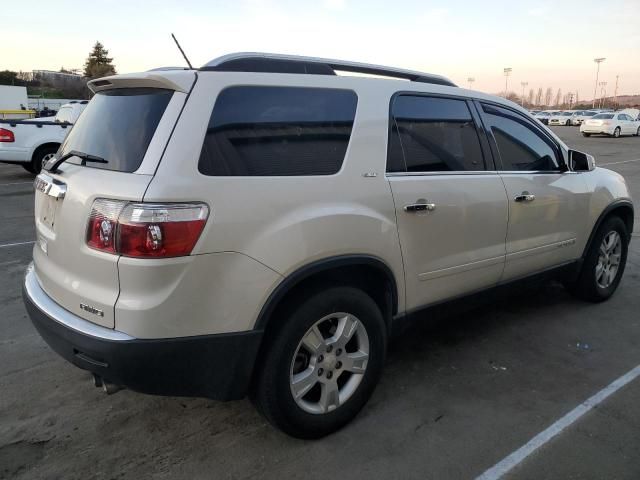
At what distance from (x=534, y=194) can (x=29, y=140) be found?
11500 mm

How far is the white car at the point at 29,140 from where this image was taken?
11.6m

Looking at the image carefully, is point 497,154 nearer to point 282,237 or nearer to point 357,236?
point 357,236

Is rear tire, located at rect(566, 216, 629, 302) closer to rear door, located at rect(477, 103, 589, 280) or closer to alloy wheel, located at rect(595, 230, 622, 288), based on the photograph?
alloy wheel, located at rect(595, 230, 622, 288)

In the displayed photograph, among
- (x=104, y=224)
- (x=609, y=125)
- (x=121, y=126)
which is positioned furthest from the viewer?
(x=609, y=125)

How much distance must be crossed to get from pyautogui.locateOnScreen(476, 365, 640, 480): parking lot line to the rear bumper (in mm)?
1273

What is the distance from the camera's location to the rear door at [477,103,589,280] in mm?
3709

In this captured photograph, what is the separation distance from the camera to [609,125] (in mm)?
31953

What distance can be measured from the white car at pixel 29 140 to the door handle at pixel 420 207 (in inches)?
420

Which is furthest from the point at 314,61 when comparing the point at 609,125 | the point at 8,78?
the point at 8,78

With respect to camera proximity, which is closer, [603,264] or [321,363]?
[321,363]

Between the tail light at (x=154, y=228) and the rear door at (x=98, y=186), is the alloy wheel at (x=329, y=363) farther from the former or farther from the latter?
the rear door at (x=98, y=186)

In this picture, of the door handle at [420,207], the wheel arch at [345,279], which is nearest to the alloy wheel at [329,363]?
the wheel arch at [345,279]

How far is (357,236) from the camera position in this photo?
8.82ft

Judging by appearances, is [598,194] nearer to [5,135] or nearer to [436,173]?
[436,173]
